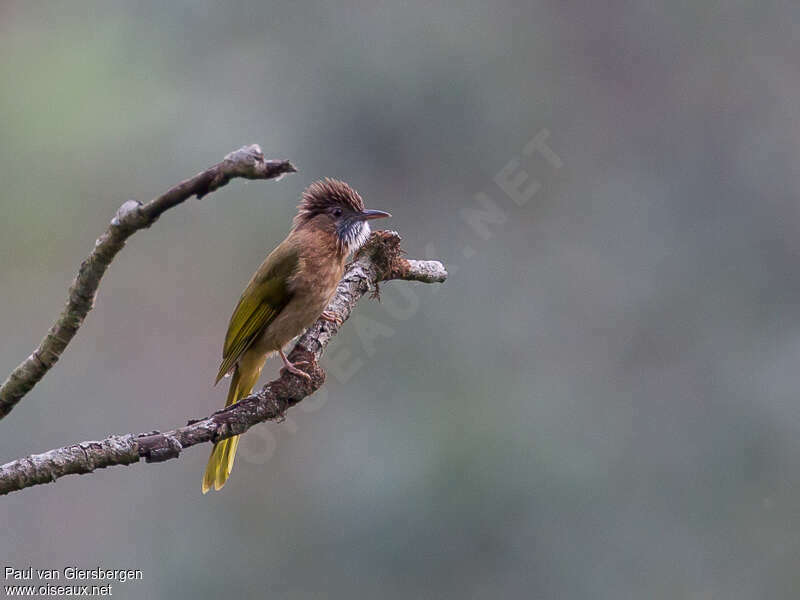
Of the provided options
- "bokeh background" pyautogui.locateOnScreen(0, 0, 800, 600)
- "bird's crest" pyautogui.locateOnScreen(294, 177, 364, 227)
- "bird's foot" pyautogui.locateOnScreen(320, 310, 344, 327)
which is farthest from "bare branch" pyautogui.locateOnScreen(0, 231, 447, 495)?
"bokeh background" pyautogui.locateOnScreen(0, 0, 800, 600)

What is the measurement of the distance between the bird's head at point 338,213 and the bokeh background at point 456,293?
10.2ft

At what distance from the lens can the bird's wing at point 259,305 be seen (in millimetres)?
3963

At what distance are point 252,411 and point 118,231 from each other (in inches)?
36.7

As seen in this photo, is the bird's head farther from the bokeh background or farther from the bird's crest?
the bokeh background

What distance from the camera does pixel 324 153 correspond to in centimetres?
1076

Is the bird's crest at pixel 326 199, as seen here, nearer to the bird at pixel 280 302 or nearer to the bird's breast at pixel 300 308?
the bird at pixel 280 302

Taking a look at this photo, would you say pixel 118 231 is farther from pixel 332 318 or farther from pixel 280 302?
pixel 280 302

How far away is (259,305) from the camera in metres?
4.04

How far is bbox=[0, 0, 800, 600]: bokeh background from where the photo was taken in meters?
8.98

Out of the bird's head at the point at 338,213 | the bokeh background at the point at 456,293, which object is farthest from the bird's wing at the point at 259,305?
the bokeh background at the point at 456,293

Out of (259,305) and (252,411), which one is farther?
(259,305)

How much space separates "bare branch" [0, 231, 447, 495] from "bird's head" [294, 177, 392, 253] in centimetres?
32

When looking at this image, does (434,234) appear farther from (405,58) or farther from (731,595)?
(731,595)

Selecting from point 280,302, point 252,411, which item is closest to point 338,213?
point 280,302
